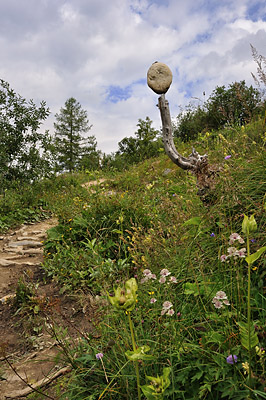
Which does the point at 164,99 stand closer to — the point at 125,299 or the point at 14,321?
the point at 125,299

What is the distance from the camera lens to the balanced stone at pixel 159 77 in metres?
3.68

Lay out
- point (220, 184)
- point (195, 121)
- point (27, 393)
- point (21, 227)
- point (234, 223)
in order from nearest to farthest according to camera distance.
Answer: point (27, 393)
point (234, 223)
point (220, 184)
point (21, 227)
point (195, 121)

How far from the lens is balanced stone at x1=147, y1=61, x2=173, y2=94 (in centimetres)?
368

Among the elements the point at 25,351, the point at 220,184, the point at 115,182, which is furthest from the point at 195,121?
the point at 25,351

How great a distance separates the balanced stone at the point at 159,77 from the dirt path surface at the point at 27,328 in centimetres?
271

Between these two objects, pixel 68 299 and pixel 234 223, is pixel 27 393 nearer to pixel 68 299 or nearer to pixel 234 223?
pixel 68 299

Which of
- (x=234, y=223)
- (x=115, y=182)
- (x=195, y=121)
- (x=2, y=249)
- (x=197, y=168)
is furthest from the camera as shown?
(x=195, y=121)

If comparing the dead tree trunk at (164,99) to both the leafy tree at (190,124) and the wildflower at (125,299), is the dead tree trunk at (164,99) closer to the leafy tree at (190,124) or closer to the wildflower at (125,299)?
the wildflower at (125,299)

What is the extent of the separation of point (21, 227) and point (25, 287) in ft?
12.8

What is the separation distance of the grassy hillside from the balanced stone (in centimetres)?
133

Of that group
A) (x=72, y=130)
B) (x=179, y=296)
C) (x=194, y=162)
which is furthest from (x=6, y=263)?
(x=72, y=130)

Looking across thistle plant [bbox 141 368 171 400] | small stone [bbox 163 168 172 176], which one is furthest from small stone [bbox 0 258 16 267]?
small stone [bbox 163 168 172 176]

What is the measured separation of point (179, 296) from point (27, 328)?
1968mm

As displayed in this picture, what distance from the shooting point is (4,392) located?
7.45 ft
